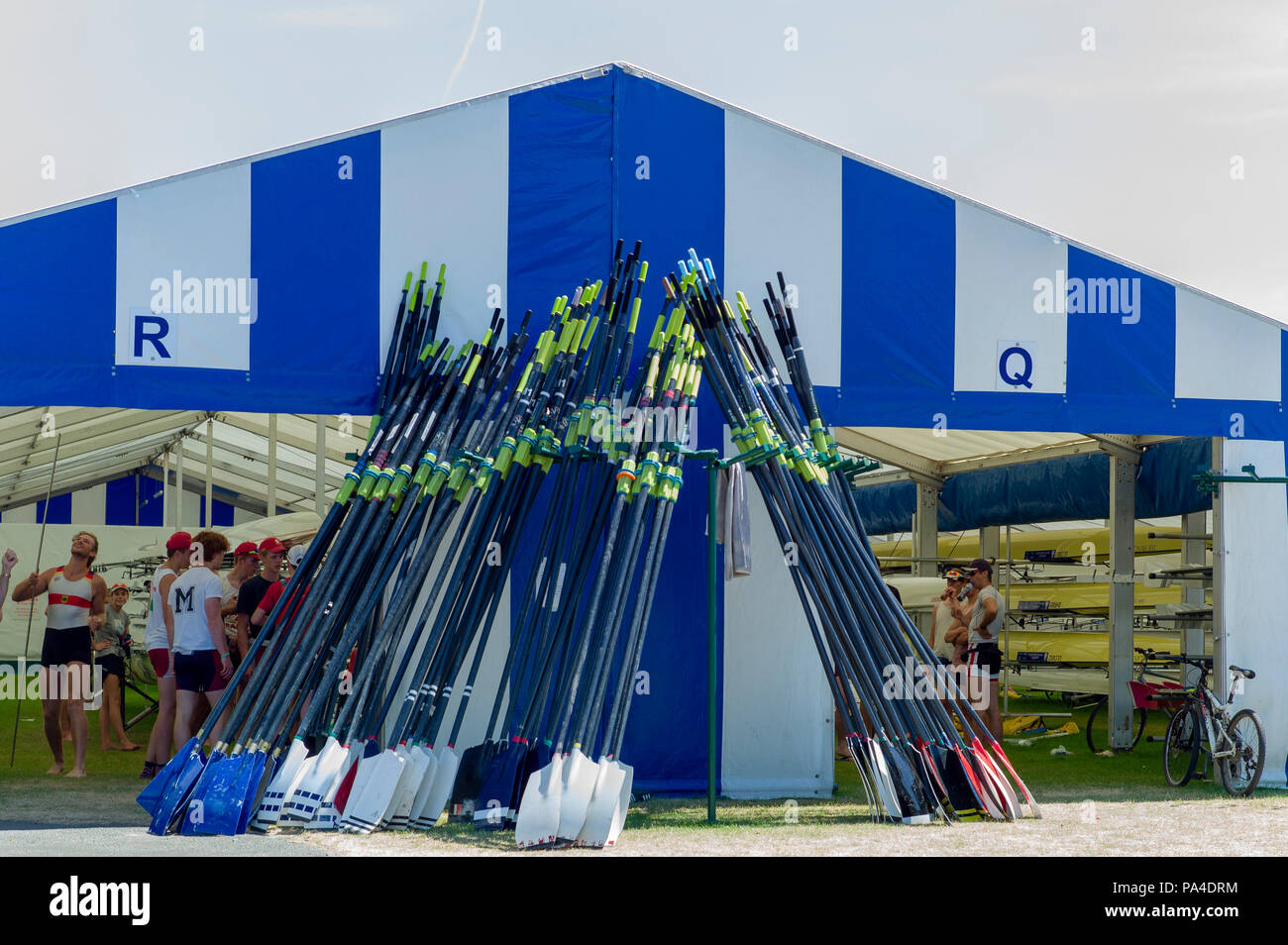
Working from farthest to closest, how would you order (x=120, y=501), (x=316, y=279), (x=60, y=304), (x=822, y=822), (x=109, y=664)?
(x=120, y=501)
(x=109, y=664)
(x=316, y=279)
(x=60, y=304)
(x=822, y=822)

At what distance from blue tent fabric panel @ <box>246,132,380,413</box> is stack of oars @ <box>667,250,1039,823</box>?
5.80 feet

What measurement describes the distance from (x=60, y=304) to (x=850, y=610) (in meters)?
4.42

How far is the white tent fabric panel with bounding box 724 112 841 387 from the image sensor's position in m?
7.74

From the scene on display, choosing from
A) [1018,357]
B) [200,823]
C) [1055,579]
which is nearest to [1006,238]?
[1018,357]

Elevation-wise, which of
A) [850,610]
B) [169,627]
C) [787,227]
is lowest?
[169,627]

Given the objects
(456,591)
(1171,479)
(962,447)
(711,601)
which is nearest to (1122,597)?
(1171,479)

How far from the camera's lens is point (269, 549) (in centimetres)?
811

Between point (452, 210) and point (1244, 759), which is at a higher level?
point (452, 210)

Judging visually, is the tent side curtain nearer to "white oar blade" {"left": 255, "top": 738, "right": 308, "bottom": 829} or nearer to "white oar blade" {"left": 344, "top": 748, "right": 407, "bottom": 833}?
"white oar blade" {"left": 344, "top": 748, "right": 407, "bottom": 833}

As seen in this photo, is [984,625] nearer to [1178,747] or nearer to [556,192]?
[1178,747]

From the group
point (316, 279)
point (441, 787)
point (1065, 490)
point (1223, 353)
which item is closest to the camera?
point (441, 787)

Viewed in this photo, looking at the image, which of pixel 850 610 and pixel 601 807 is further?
pixel 850 610

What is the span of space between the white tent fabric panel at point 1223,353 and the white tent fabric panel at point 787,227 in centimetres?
225

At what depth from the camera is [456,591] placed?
6.77 metres
